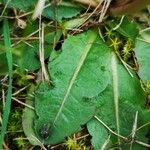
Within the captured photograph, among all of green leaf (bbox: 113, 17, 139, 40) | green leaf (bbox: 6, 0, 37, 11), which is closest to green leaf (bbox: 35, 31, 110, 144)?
green leaf (bbox: 113, 17, 139, 40)

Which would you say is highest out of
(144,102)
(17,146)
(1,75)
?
(1,75)

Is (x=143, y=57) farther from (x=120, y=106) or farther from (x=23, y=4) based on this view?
(x=23, y=4)

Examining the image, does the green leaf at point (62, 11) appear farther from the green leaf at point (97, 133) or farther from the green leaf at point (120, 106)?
the green leaf at point (97, 133)

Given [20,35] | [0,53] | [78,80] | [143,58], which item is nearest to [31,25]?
[20,35]

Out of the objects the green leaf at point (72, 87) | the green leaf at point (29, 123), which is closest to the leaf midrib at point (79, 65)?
the green leaf at point (72, 87)

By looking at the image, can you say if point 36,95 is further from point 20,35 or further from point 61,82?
point 20,35

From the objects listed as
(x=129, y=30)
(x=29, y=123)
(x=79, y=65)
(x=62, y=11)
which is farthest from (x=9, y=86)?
(x=129, y=30)
